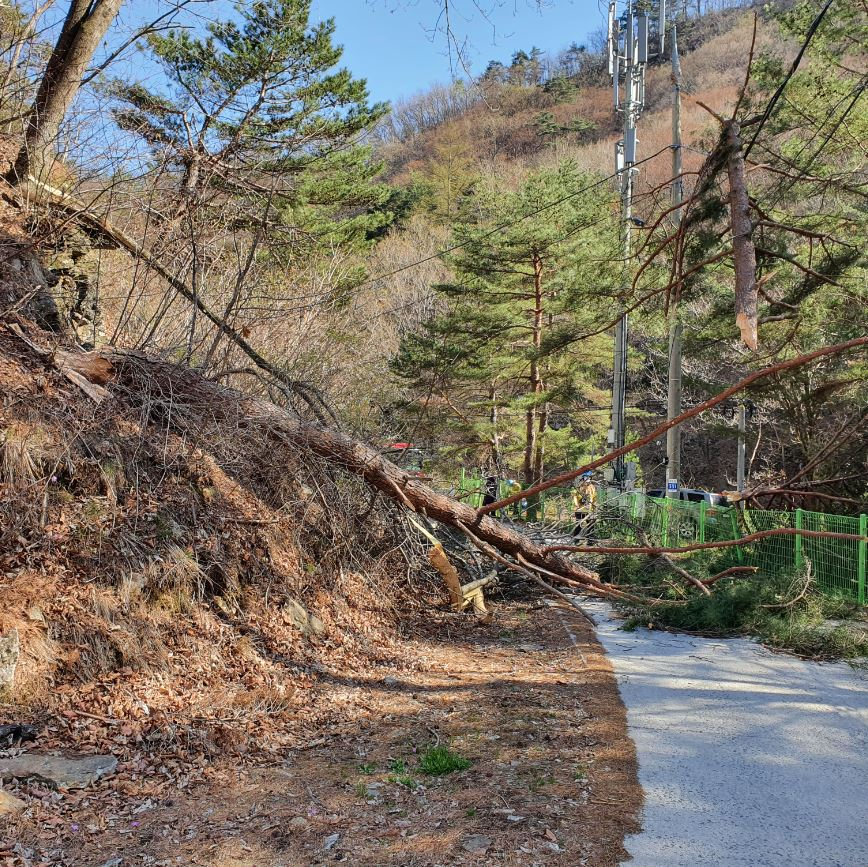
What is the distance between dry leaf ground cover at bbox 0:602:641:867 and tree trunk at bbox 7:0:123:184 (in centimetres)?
643

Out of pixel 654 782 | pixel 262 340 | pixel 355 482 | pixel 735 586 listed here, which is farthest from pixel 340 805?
pixel 262 340

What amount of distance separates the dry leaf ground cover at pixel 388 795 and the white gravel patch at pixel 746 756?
9.3 inches

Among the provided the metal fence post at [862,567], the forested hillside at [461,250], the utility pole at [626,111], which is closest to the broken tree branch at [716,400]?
the forested hillside at [461,250]

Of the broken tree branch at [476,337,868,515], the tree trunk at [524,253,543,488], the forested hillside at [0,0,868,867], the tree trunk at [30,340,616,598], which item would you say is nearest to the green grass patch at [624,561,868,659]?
the forested hillside at [0,0,868,867]

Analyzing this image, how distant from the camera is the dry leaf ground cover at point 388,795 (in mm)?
3906

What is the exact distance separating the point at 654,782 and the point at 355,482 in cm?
509

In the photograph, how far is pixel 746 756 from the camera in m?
5.31

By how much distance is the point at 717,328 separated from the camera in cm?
1381

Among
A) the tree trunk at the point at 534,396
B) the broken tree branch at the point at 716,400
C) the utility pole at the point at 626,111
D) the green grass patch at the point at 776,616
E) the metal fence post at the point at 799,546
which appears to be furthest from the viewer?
the tree trunk at the point at 534,396

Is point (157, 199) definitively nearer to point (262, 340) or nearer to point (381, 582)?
point (262, 340)

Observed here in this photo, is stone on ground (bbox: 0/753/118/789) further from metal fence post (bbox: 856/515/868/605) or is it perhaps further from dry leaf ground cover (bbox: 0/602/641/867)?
metal fence post (bbox: 856/515/868/605)

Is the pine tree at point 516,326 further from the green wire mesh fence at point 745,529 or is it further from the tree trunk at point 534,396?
the green wire mesh fence at point 745,529

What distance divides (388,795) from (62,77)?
8070 mm

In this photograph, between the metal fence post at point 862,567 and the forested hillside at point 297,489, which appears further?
the metal fence post at point 862,567
